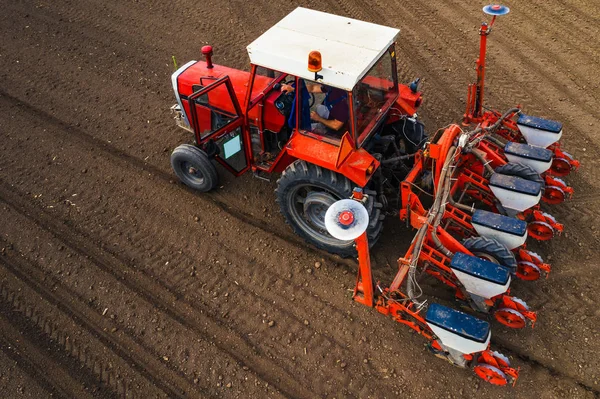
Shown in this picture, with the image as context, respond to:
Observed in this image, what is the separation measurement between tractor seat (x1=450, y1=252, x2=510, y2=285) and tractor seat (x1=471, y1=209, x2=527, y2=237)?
0.45 m

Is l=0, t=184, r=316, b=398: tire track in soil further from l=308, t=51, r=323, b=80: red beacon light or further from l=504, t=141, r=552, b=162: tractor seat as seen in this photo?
l=504, t=141, r=552, b=162: tractor seat

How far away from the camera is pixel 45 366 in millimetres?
4395

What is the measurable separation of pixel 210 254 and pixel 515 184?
3.26 meters

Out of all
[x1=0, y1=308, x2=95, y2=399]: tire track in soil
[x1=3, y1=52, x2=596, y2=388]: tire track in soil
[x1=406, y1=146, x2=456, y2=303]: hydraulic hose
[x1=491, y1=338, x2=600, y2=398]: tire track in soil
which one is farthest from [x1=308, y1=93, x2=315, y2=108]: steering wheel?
[x1=0, y1=308, x2=95, y2=399]: tire track in soil

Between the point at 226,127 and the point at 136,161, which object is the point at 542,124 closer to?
the point at 226,127

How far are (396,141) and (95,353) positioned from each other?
3.81m

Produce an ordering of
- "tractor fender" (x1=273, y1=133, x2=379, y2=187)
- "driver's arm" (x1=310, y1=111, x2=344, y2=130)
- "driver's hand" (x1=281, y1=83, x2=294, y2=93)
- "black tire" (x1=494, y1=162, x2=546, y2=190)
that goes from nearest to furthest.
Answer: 1. "tractor fender" (x1=273, y1=133, x2=379, y2=187)
2. "driver's arm" (x1=310, y1=111, x2=344, y2=130)
3. "black tire" (x1=494, y1=162, x2=546, y2=190)
4. "driver's hand" (x1=281, y1=83, x2=294, y2=93)

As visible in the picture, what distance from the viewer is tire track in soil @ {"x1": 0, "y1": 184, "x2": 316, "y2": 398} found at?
417 cm

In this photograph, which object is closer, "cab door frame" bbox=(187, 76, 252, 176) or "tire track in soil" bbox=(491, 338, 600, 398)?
"tire track in soil" bbox=(491, 338, 600, 398)

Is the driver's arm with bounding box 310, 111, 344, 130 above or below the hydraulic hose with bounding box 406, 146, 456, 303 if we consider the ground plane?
above

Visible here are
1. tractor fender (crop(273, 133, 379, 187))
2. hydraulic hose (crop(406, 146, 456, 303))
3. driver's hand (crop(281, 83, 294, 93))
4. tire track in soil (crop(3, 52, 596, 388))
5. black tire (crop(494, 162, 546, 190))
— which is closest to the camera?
hydraulic hose (crop(406, 146, 456, 303))

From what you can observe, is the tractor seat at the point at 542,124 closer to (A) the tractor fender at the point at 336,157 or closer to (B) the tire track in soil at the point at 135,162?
(A) the tractor fender at the point at 336,157

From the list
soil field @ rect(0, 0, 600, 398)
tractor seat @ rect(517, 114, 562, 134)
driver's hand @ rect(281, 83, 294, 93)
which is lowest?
soil field @ rect(0, 0, 600, 398)

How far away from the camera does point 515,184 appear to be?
4480 mm
